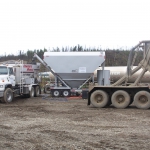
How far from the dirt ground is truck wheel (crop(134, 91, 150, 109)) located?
146 centimetres

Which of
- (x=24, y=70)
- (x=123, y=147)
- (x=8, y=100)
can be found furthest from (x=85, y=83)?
(x=123, y=147)

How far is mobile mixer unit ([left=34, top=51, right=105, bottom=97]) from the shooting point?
2344 centimetres

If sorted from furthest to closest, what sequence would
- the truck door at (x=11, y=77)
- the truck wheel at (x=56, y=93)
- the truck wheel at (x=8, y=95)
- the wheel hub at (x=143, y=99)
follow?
the truck wheel at (x=56, y=93), the truck door at (x=11, y=77), the truck wheel at (x=8, y=95), the wheel hub at (x=143, y=99)

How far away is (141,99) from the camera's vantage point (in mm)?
15641

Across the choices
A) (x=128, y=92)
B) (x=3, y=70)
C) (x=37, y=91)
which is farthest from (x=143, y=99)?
(x=37, y=91)

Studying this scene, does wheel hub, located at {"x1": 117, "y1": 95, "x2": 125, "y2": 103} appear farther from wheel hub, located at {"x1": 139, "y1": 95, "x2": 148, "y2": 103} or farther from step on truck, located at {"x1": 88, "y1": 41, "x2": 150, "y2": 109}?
wheel hub, located at {"x1": 139, "y1": 95, "x2": 148, "y2": 103}

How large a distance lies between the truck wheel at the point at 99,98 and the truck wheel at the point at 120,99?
0.47 m

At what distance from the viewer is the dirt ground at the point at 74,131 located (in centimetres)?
800

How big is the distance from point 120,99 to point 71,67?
844 cm

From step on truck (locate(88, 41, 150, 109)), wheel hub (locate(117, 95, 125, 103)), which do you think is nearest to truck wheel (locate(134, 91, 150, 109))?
step on truck (locate(88, 41, 150, 109))

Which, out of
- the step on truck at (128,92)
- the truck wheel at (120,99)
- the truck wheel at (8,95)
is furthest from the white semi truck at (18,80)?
the truck wheel at (120,99)

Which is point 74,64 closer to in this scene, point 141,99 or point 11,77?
point 11,77

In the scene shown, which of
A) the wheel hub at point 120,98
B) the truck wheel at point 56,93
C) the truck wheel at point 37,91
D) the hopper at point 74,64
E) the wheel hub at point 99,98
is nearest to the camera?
the wheel hub at point 120,98

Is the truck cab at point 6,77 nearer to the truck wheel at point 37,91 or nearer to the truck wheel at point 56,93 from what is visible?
the truck wheel at point 37,91
